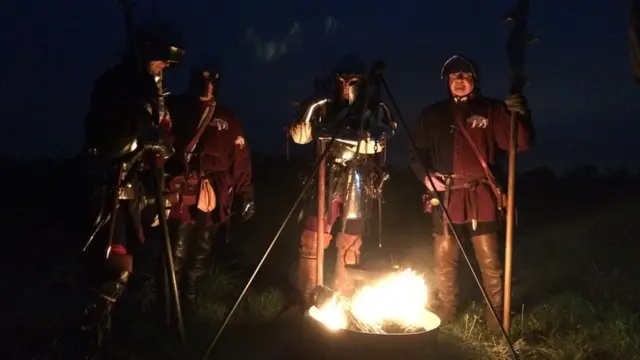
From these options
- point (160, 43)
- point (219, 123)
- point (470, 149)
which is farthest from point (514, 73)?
point (160, 43)

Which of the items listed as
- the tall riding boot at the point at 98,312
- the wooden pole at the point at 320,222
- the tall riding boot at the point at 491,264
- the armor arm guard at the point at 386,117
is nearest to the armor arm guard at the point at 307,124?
the wooden pole at the point at 320,222

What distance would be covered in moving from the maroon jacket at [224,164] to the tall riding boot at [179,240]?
0.07 m

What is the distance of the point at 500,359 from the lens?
5.52 meters

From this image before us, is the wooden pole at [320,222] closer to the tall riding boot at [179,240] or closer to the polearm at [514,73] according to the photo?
the tall riding boot at [179,240]

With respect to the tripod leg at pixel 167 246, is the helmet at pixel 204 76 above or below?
above

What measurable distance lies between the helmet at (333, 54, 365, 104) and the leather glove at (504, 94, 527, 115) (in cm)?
120

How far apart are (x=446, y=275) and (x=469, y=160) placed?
101cm

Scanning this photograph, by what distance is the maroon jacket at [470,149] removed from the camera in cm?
591

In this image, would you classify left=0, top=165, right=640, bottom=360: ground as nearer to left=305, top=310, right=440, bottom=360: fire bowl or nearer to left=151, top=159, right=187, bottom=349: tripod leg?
left=305, top=310, right=440, bottom=360: fire bowl

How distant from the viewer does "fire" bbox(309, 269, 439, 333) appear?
5387 mm

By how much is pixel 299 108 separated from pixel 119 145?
167 cm

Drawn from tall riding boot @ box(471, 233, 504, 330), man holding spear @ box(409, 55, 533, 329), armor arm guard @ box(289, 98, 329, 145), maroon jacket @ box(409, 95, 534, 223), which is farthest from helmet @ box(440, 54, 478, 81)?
tall riding boot @ box(471, 233, 504, 330)

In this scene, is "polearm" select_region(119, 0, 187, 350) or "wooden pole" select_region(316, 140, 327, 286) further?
"wooden pole" select_region(316, 140, 327, 286)

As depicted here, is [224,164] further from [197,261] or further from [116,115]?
[116,115]
